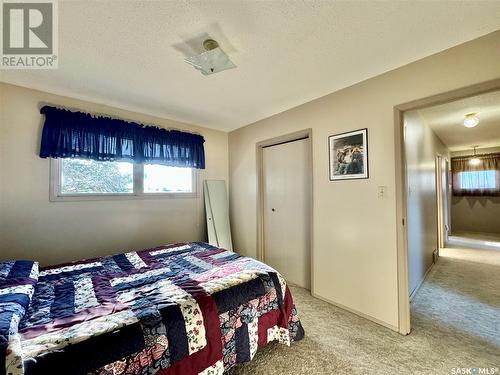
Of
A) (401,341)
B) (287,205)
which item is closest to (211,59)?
(287,205)

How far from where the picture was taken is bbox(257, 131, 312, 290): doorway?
2824 mm

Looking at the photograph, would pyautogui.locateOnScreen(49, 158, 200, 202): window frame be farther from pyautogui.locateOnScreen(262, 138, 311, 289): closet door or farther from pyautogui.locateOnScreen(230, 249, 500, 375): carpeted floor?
pyautogui.locateOnScreen(230, 249, 500, 375): carpeted floor

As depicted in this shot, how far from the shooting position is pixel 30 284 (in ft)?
4.56

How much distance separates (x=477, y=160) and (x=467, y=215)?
1.58 meters

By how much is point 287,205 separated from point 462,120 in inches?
120

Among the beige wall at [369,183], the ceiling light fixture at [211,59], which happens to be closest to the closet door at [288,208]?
the beige wall at [369,183]

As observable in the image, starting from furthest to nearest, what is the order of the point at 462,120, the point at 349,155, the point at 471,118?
1. the point at 462,120
2. the point at 471,118
3. the point at 349,155

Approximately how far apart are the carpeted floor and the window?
4.84 metres

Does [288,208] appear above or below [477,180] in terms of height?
below

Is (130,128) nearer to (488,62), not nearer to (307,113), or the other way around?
(307,113)

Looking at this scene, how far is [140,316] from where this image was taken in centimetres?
111

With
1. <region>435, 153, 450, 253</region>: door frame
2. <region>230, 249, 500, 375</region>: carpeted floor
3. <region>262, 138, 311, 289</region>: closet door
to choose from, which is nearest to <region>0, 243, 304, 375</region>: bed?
<region>230, 249, 500, 375</region>: carpeted floor

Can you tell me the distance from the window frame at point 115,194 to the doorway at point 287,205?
1108 millimetres

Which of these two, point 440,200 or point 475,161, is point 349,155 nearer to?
point 440,200
